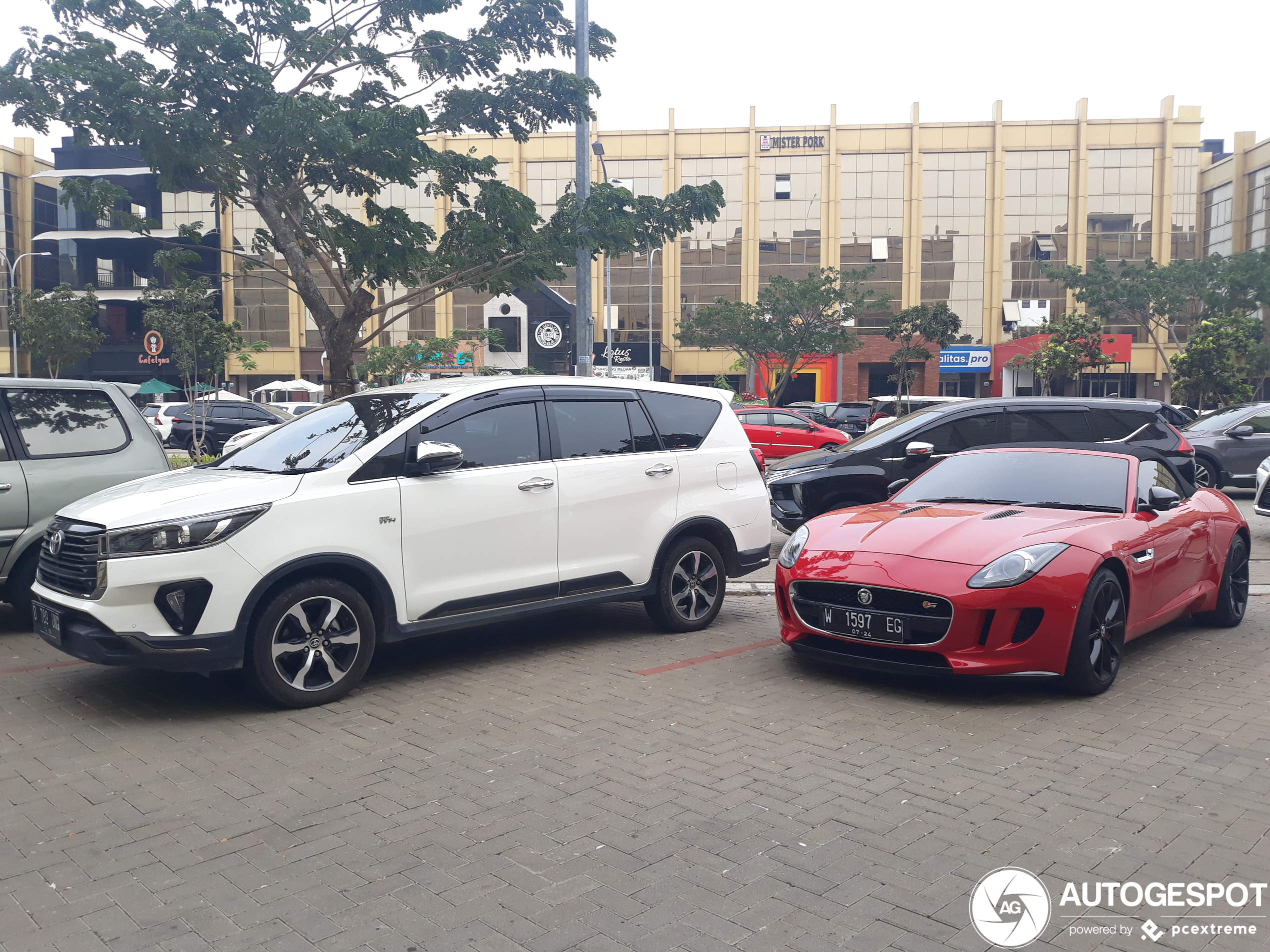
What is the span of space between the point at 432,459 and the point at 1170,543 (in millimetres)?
4734

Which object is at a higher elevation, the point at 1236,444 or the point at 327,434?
the point at 327,434

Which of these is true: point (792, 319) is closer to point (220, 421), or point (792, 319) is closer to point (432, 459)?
point (220, 421)

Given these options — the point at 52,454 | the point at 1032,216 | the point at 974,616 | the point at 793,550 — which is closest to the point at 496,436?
the point at 793,550

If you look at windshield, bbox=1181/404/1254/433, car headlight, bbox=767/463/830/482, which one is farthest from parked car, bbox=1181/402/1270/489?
car headlight, bbox=767/463/830/482

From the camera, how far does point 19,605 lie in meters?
7.64

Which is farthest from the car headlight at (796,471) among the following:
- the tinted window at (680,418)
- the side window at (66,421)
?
the side window at (66,421)

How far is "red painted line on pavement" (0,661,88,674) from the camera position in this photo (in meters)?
6.50

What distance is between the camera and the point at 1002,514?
6355 mm

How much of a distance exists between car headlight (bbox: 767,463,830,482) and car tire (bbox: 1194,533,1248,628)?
4.21 metres

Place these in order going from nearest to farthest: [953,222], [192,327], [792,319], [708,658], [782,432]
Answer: [708,658]
[192,327]
[782,432]
[792,319]
[953,222]

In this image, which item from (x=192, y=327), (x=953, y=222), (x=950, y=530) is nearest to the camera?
(x=950, y=530)

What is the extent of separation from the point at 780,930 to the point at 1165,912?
1.27m

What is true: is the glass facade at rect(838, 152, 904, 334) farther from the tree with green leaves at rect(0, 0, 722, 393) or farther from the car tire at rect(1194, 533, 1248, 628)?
the car tire at rect(1194, 533, 1248, 628)

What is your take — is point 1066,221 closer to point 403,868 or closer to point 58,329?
point 58,329
